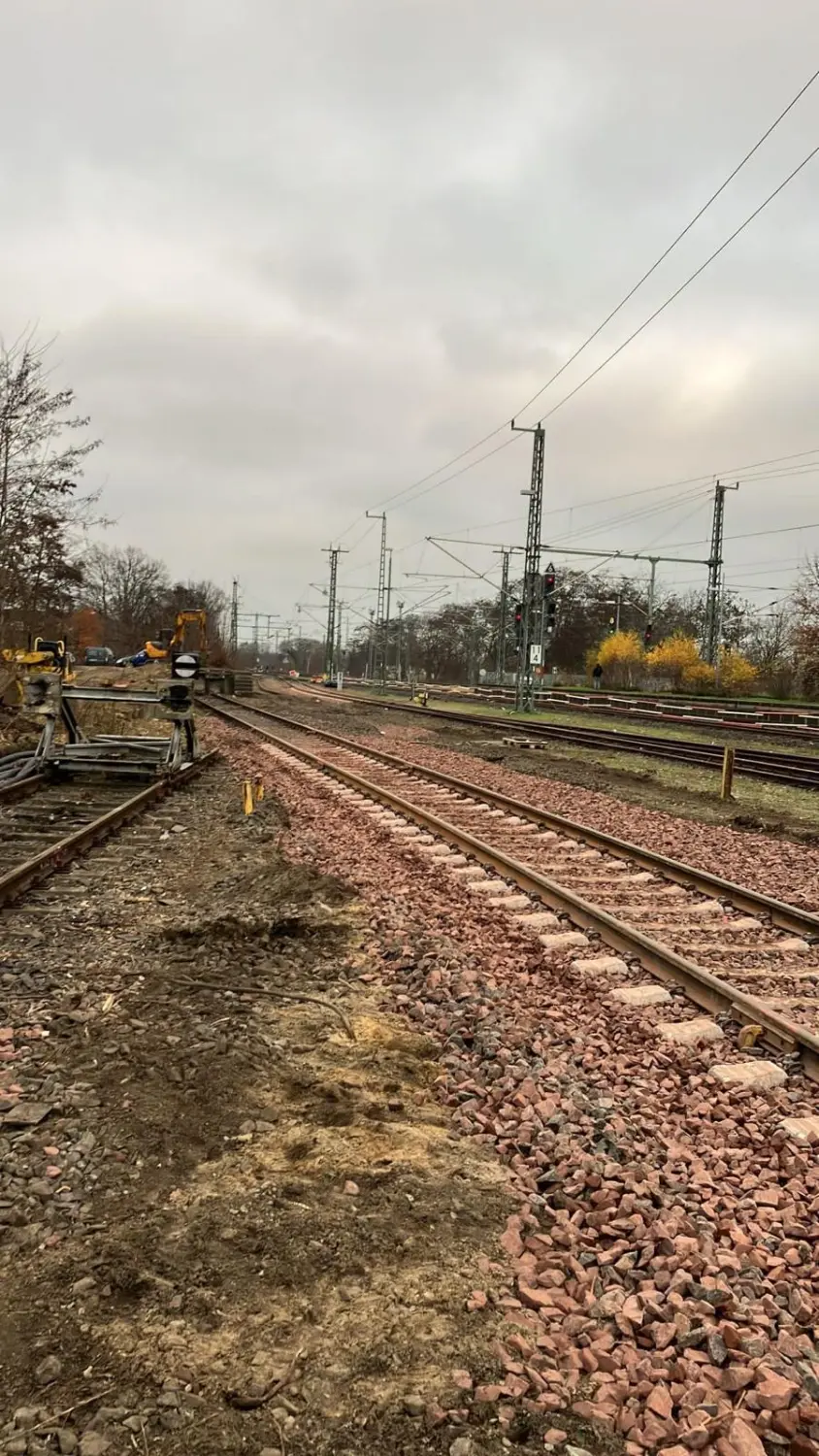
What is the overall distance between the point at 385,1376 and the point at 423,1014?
2579 mm

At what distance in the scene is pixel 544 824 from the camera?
37.3ft

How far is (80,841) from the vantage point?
29.1 feet

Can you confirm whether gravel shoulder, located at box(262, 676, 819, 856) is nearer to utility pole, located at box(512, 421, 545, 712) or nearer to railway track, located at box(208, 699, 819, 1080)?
railway track, located at box(208, 699, 819, 1080)

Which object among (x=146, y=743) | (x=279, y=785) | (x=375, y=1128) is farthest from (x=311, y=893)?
(x=146, y=743)

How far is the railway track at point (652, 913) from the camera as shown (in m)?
5.31

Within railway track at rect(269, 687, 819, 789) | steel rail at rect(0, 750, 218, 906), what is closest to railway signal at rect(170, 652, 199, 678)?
steel rail at rect(0, 750, 218, 906)

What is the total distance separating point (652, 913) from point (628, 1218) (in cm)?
435

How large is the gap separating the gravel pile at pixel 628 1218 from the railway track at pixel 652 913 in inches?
21.2

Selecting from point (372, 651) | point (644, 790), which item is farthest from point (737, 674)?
point (644, 790)

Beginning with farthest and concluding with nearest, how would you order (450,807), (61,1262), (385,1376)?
(450,807), (61,1262), (385,1376)

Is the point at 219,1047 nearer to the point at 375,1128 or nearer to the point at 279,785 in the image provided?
the point at 375,1128

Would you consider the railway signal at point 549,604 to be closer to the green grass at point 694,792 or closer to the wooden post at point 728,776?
the green grass at point 694,792

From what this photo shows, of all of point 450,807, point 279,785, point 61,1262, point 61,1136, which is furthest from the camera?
point 279,785

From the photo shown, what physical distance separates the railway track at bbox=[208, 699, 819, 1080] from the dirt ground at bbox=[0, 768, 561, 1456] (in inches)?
73.0
